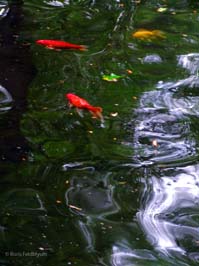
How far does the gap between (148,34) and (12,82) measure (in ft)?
5.75

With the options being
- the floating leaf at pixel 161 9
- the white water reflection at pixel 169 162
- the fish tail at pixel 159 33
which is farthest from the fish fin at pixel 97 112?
the floating leaf at pixel 161 9

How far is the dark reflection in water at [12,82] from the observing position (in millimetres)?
3375

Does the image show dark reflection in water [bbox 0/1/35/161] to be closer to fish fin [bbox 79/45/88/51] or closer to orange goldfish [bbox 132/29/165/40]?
fish fin [bbox 79/45/88/51]

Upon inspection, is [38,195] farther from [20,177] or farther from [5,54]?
[5,54]

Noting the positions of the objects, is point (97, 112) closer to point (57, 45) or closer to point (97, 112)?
point (97, 112)

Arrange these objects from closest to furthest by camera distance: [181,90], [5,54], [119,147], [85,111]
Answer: [119,147] < [85,111] < [181,90] < [5,54]

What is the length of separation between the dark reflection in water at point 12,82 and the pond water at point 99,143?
0.5 inches

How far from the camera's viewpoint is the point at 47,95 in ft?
13.2

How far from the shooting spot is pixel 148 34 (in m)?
5.18

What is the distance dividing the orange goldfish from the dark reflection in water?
4.01 ft

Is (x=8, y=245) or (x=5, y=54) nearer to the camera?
(x=8, y=245)

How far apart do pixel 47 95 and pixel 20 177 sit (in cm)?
109

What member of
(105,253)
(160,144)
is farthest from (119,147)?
(105,253)

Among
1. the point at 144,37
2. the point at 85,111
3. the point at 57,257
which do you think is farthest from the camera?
the point at 144,37
